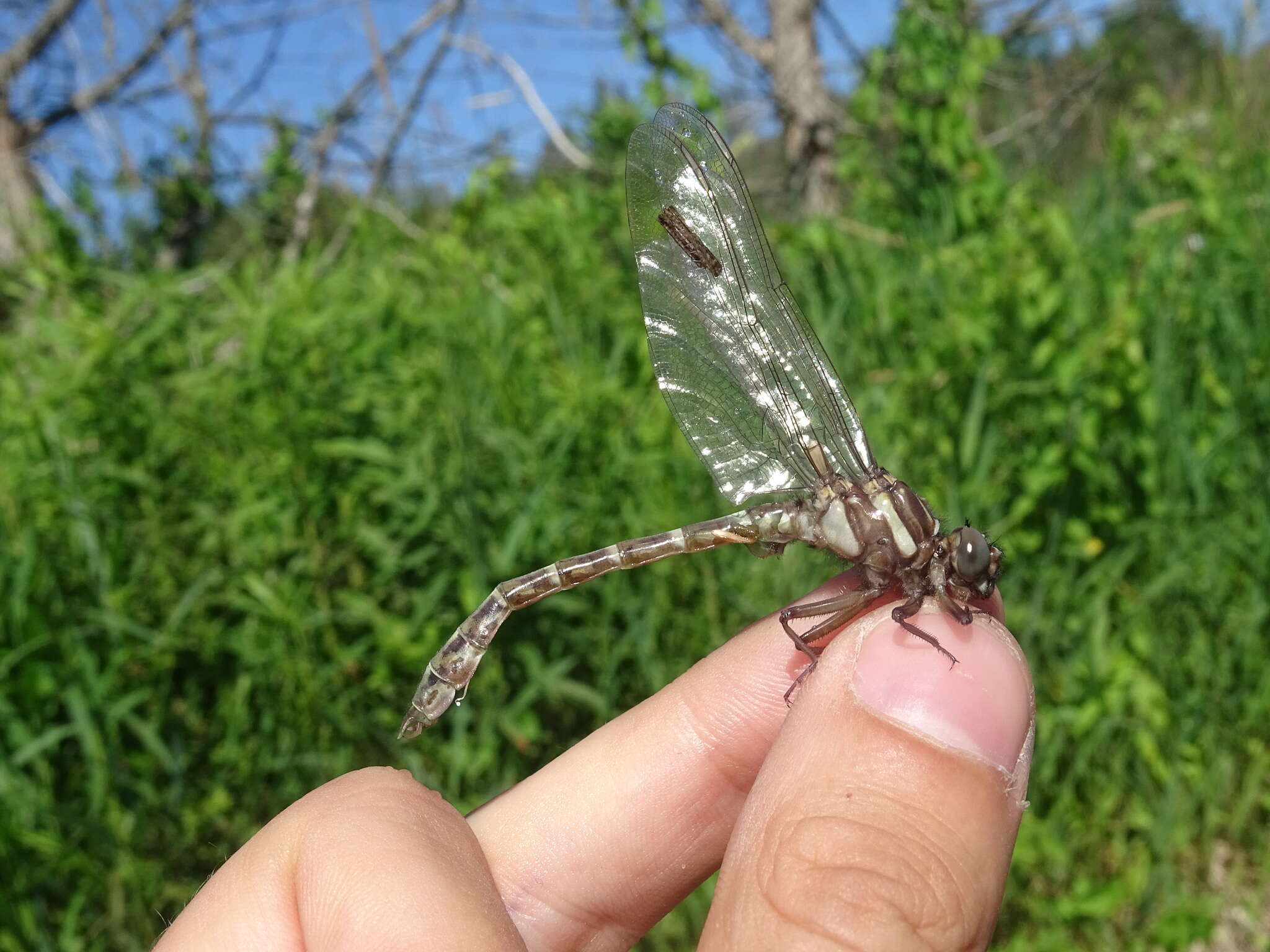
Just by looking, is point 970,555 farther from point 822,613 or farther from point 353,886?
point 353,886

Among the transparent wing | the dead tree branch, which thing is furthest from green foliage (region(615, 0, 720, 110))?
the transparent wing

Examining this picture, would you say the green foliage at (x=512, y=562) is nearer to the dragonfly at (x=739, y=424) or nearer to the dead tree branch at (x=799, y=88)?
the dragonfly at (x=739, y=424)

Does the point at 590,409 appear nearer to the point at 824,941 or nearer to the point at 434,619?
the point at 434,619

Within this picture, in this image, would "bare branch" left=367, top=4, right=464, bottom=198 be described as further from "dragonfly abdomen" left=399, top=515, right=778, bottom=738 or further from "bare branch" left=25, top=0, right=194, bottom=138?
"dragonfly abdomen" left=399, top=515, right=778, bottom=738

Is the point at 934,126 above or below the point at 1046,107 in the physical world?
below

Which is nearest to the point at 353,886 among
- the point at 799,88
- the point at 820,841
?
the point at 820,841

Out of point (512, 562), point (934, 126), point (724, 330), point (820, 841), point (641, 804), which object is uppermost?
point (934, 126)

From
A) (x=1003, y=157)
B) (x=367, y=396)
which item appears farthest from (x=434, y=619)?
(x=1003, y=157)
